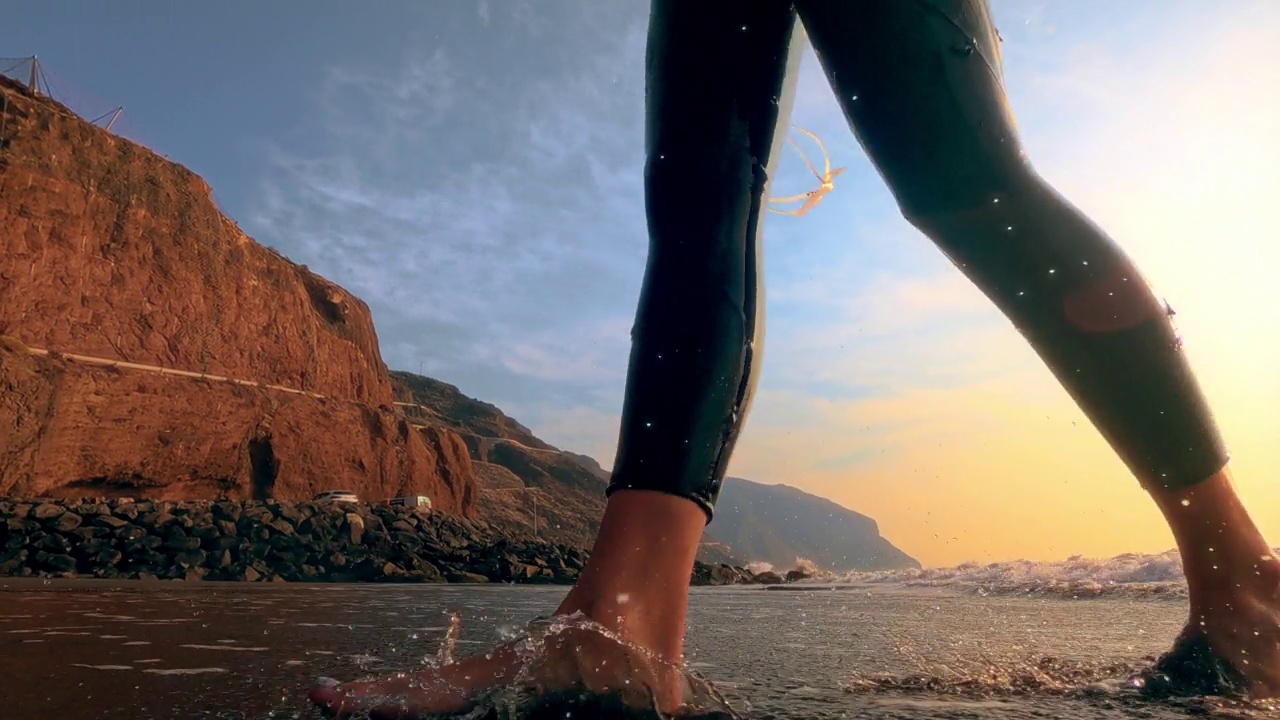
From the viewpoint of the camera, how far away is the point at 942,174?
114 cm

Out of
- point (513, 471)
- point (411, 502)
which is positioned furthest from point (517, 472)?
point (411, 502)

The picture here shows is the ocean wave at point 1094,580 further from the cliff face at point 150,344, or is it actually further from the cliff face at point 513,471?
the cliff face at point 513,471

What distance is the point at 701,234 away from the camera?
117 centimetres

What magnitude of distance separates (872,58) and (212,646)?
1559 millimetres

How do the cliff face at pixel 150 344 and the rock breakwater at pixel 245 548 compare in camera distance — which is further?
the cliff face at pixel 150 344

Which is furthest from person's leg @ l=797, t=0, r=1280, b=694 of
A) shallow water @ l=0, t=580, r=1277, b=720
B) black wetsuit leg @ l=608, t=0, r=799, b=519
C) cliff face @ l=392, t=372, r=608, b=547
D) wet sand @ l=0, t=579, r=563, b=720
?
cliff face @ l=392, t=372, r=608, b=547

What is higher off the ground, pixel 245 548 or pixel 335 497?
pixel 335 497

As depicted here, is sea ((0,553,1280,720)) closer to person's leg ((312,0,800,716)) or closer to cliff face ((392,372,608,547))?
person's leg ((312,0,800,716))

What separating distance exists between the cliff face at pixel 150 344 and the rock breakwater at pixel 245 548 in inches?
137

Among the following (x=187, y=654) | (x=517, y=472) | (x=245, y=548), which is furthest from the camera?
(x=517, y=472)

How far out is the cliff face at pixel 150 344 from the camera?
17.8m

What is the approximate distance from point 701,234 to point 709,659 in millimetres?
844

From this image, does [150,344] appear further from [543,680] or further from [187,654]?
[543,680]

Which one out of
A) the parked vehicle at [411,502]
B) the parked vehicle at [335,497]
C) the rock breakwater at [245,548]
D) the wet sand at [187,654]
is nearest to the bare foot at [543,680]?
the wet sand at [187,654]
